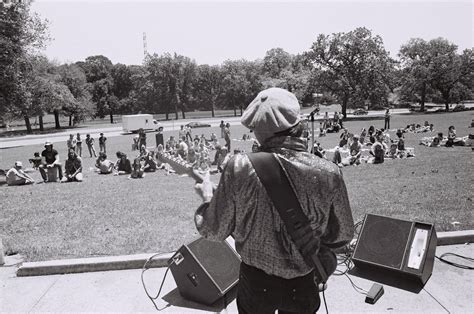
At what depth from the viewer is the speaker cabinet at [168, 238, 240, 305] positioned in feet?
13.5

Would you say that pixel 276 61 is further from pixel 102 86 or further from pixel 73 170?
pixel 73 170

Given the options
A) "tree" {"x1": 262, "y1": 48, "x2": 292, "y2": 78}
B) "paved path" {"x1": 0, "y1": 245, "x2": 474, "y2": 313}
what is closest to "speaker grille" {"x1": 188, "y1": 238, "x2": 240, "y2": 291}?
"paved path" {"x1": 0, "y1": 245, "x2": 474, "y2": 313}

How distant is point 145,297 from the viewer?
447 centimetres

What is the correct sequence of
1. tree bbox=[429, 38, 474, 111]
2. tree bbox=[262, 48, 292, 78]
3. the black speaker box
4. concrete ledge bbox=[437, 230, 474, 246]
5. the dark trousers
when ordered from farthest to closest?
tree bbox=[262, 48, 292, 78] < tree bbox=[429, 38, 474, 111] < concrete ledge bbox=[437, 230, 474, 246] < the black speaker box < the dark trousers

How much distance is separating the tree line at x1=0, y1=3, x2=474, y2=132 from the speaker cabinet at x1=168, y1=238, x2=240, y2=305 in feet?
116

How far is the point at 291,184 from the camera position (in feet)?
6.84

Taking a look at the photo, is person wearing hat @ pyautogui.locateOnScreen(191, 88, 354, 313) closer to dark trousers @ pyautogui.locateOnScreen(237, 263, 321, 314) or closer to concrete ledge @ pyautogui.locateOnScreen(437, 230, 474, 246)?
dark trousers @ pyautogui.locateOnScreen(237, 263, 321, 314)

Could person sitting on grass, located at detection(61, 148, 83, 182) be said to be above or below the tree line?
below

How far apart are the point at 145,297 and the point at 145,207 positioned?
4.71 metres

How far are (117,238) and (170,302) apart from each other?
8.56ft

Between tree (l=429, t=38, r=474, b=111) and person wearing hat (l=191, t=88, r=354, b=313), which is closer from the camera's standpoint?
person wearing hat (l=191, t=88, r=354, b=313)

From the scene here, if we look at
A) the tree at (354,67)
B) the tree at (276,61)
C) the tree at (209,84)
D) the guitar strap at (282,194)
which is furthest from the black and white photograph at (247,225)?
the tree at (276,61)

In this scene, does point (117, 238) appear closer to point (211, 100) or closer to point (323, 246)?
point (323, 246)

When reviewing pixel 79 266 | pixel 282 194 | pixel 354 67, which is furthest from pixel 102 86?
pixel 282 194
